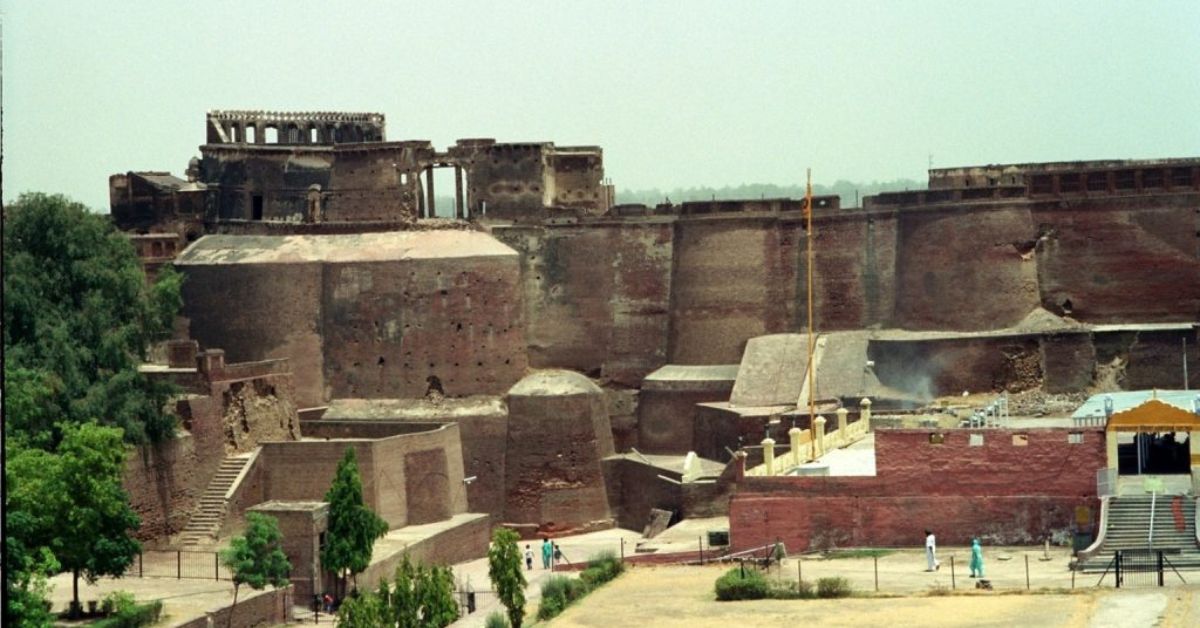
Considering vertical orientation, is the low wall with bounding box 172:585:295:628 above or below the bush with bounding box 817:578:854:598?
below

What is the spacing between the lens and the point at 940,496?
3806cm

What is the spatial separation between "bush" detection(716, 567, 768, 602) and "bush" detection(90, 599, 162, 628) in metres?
9.49

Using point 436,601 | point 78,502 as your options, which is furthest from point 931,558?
point 78,502

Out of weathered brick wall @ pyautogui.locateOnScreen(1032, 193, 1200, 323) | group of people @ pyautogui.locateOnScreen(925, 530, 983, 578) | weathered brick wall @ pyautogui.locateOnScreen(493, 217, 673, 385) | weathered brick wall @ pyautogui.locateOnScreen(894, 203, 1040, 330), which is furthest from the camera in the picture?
weathered brick wall @ pyautogui.locateOnScreen(493, 217, 673, 385)

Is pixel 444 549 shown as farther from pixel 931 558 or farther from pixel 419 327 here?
pixel 931 558

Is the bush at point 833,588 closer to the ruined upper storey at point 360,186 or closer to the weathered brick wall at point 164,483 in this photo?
the weathered brick wall at point 164,483

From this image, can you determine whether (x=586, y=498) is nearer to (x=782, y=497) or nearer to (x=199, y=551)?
(x=199, y=551)

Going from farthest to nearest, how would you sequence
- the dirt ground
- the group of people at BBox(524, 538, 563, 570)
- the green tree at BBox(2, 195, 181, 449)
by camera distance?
the group of people at BBox(524, 538, 563, 570) → the green tree at BBox(2, 195, 181, 449) → the dirt ground

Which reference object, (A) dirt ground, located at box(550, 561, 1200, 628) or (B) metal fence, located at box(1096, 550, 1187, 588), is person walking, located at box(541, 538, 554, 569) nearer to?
(A) dirt ground, located at box(550, 561, 1200, 628)

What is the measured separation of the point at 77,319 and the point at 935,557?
18063mm

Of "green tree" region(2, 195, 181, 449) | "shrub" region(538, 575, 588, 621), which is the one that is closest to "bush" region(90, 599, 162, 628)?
"green tree" region(2, 195, 181, 449)

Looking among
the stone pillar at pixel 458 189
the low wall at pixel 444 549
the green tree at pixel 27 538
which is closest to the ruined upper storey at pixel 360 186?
the stone pillar at pixel 458 189

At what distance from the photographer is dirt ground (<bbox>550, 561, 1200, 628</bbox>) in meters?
29.7

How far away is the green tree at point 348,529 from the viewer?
141 ft
